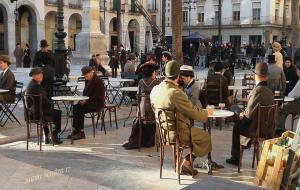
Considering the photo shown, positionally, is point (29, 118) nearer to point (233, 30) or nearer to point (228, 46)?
point (228, 46)

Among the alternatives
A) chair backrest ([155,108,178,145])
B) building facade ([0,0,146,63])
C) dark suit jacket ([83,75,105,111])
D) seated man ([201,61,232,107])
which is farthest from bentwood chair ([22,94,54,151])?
building facade ([0,0,146,63])

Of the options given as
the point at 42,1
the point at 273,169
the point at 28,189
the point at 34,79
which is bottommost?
the point at 28,189

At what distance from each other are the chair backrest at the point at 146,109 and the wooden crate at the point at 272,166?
2639 millimetres

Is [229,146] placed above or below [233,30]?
below

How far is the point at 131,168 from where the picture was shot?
21.5 ft

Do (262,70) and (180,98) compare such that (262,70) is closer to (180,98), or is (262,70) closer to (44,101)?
(180,98)

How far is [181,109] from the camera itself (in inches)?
230

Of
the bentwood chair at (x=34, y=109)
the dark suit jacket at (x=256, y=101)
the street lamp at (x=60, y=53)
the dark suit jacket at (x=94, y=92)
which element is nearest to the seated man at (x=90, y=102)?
the dark suit jacket at (x=94, y=92)

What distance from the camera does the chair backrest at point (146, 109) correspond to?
24.7 feet

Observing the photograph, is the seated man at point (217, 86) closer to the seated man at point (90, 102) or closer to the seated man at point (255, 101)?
the seated man at point (90, 102)

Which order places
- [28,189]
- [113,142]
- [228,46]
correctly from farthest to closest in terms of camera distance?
1. [228,46]
2. [113,142]
3. [28,189]

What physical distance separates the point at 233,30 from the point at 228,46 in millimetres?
24119

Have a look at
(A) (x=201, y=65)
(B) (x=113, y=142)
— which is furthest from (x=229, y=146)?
(A) (x=201, y=65)

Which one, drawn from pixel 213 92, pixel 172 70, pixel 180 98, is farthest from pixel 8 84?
pixel 180 98
